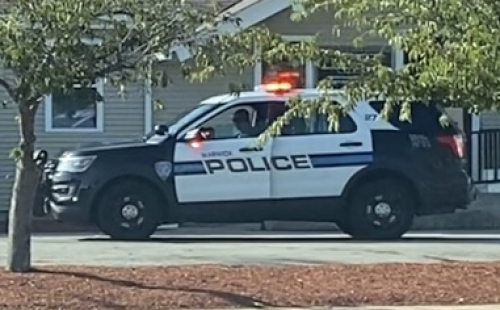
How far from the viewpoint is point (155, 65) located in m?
12.9

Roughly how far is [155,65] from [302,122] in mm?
5433

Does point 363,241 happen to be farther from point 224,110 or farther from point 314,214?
point 224,110

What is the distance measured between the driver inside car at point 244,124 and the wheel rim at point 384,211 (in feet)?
5.75

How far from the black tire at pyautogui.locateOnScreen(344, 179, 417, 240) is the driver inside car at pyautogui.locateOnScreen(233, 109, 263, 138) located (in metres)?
1.52

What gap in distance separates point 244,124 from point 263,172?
67 cm

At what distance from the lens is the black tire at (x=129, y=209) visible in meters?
18.0

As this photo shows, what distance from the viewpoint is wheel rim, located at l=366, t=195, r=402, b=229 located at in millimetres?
18156

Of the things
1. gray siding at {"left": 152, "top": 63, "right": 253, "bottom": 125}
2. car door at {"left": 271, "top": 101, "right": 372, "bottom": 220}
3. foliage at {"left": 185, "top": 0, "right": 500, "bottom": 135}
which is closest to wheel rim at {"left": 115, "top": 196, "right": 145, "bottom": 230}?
car door at {"left": 271, "top": 101, "right": 372, "bottom": 220}

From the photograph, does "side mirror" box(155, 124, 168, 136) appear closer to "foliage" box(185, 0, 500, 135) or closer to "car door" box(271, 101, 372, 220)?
"car door" box(271, 101, 372, 220)

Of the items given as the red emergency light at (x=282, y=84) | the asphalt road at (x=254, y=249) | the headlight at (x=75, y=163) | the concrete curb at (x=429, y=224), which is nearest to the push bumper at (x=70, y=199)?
the headlight at (x=75, y=163)

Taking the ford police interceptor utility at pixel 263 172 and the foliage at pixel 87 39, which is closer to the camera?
the foliage at pixel 87 39

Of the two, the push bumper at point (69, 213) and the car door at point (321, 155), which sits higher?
the car door at point (321, 155)

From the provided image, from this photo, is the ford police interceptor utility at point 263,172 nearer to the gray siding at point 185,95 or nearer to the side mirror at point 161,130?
the side mirror at point 161,130

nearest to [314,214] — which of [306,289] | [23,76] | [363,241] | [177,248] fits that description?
[363,241]
